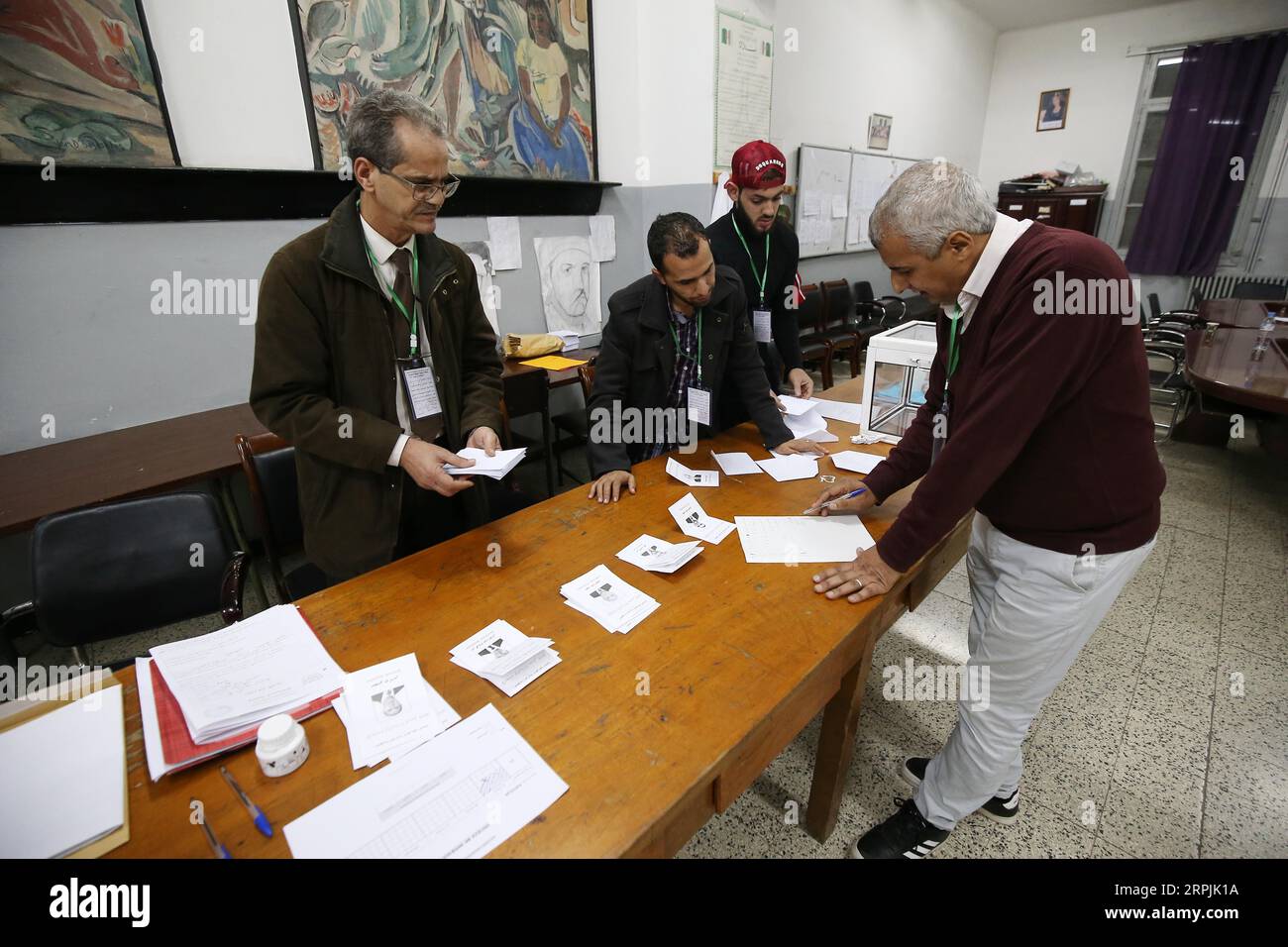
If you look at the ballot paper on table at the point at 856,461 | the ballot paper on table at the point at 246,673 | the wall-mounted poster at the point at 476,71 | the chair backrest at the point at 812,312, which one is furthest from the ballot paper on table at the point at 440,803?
the chair backrest at the point at 812,312

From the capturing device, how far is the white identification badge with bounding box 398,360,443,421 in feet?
4.79

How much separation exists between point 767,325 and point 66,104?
2668 millimetres

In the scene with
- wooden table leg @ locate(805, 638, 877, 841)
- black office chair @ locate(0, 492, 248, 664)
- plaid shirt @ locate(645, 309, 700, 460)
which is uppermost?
plaid shirt @ locate(645, 309, 700, 460)

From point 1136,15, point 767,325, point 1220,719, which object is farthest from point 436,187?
point 1136,15

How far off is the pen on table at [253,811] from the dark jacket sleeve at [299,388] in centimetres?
70

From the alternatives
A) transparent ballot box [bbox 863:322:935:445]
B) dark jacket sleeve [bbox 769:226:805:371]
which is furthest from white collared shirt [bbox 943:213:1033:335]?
dark jacket sleeve [bbox 769:226:805:371]

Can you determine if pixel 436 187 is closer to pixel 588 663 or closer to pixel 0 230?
pixel 588 663

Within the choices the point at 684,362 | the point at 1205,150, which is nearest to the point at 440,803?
the point at 684,362

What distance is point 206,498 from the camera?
5.13 feet

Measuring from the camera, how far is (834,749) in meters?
1.40

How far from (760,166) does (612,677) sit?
2.06 m

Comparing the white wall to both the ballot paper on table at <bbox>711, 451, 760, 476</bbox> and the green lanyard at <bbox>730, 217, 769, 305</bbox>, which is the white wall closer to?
the green lanyard at <bbox>730, 217, 769, 305</bbox>

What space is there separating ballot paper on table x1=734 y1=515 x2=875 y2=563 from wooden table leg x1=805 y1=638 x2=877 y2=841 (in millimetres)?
223
